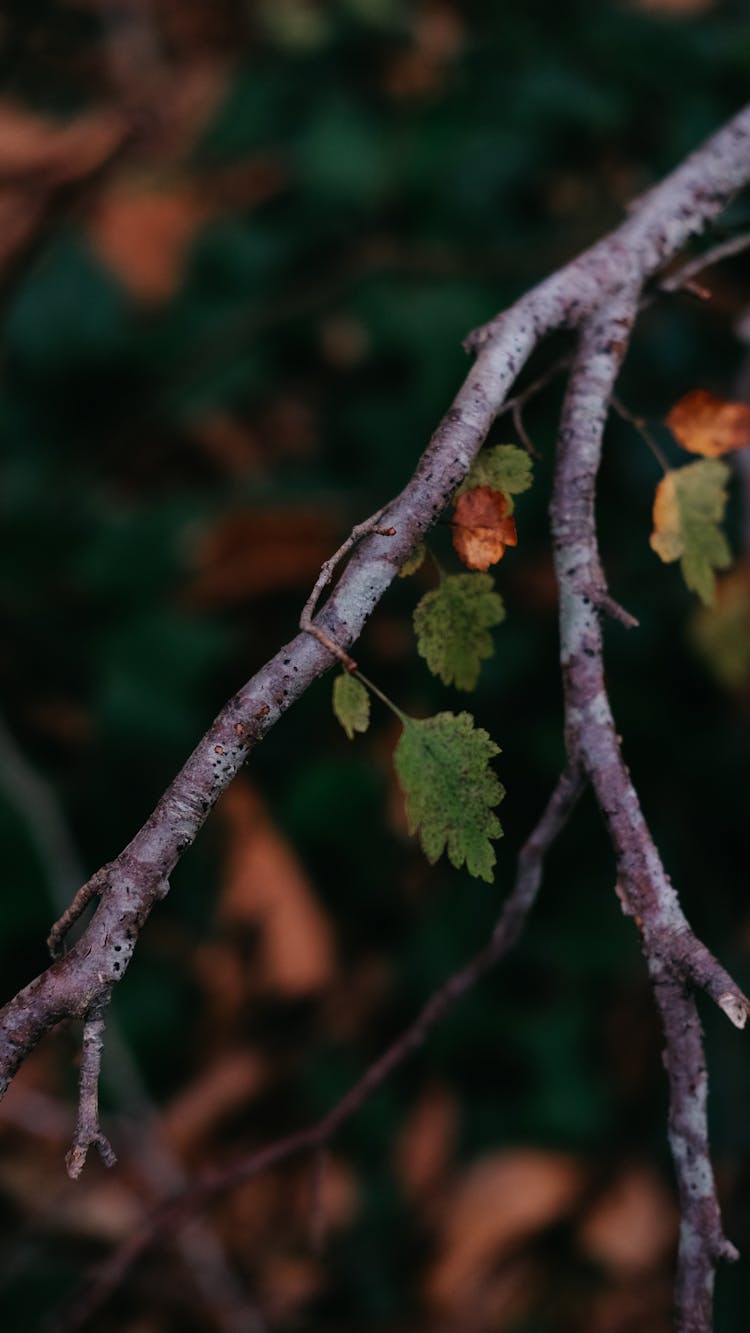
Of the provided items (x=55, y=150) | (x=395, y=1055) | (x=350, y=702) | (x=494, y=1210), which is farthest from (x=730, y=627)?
(x=55, y=150)

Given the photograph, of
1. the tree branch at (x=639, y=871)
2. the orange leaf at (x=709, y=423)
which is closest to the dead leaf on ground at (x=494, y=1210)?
the tree branch at (x=639, y=871)

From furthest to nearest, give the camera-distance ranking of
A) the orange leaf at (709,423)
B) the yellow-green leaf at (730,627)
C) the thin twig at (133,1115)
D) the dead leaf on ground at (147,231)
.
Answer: the dead leaf on ground at (147,231) < the thin twig at (133,1115) < the yellow-green leaf at (730,627) < the orange leaf at (709,423)

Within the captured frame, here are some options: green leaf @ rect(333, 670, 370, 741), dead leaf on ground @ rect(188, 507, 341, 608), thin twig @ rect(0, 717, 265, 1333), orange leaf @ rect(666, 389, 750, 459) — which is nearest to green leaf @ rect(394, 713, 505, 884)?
green leaf @ rect(333, 670, 370, 741)

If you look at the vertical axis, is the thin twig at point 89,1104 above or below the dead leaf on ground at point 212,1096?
above

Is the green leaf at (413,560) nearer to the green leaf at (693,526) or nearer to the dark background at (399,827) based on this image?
the green leaf at (693,526)

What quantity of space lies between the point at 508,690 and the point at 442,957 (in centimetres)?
37

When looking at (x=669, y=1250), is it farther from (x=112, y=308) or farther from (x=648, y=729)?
(x=112, y=308)

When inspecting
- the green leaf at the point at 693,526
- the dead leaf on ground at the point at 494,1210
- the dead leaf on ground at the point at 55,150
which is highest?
the dead leaf on ground at the point at 55,150

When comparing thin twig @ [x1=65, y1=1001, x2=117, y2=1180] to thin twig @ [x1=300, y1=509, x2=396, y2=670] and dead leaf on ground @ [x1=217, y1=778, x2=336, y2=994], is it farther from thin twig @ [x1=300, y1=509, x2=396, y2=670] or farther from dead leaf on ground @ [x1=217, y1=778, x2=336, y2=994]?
dead leaf on ground @ [x1=217, y1=778, x2=336, y2=994]

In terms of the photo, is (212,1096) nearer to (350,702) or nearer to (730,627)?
(730,627)

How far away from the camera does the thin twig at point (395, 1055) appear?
526 mm

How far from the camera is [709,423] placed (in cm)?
57

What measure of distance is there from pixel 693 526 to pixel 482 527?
13cm

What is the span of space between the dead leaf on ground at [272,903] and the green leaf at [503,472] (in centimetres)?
101
